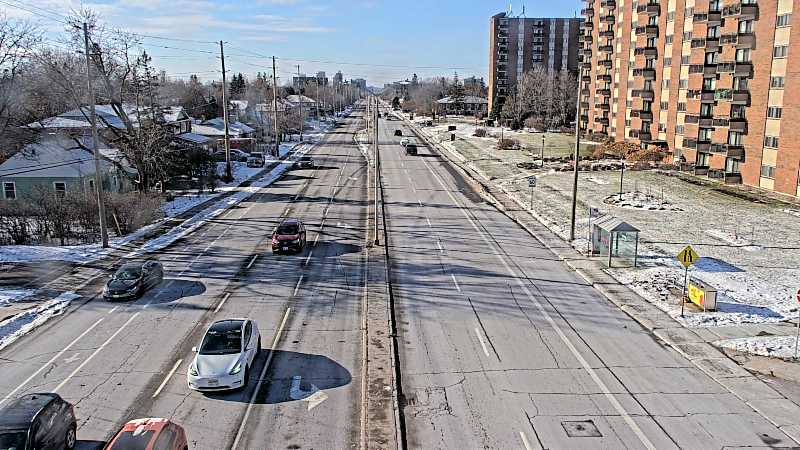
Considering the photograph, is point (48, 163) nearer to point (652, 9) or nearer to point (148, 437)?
point (148, 437)

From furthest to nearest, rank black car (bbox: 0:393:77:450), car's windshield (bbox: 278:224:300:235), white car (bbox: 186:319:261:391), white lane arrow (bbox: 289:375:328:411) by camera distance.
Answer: car's windshield (bbox: 278:224:300:235) → white car (bbox: 186:319:261:391) → white lane arrow (bbox: 289:375:328:411) → black car (bbox: 0:393:77:450)

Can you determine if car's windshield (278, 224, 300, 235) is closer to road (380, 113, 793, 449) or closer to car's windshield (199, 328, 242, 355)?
road (380, 113, 793, 449)

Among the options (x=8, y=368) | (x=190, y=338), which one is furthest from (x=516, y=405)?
(x=8, y=368)

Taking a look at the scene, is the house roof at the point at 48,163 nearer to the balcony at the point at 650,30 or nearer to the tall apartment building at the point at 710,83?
the tall apartment building at the point at 710,83

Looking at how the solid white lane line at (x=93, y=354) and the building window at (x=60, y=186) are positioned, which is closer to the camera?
the solid white lane line at (x=93, y=354)

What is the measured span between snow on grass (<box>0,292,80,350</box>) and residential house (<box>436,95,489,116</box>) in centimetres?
15847

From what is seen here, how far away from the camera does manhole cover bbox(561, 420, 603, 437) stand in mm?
14461

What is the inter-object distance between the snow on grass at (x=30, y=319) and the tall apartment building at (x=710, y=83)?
4792cm

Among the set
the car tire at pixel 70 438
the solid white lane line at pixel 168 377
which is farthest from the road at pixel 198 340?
the car tire at pixel 70 438

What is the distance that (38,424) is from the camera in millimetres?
12609

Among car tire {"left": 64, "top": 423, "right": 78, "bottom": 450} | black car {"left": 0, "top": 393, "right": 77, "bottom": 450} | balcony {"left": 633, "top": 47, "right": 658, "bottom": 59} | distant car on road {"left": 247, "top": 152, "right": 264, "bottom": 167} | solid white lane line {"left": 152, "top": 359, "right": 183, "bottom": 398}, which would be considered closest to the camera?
black car {"left": 0, "top": 393, "right": 77, "bottom": 450}

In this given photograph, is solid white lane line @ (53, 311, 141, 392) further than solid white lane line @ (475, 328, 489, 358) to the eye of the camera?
No

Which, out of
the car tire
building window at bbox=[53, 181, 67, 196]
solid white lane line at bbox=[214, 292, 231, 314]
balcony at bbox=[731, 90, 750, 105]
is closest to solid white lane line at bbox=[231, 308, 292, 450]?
solid white lane line at bbox=[214, 292, 231, 314]

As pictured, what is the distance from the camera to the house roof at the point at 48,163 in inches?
1869
